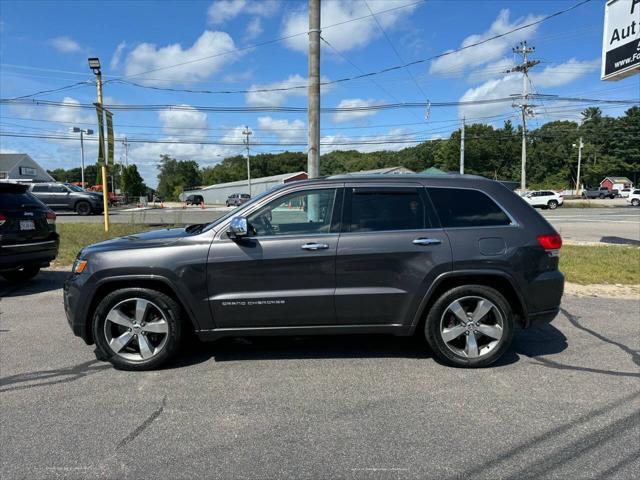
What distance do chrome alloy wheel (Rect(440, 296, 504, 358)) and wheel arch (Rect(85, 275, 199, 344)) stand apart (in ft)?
7.53

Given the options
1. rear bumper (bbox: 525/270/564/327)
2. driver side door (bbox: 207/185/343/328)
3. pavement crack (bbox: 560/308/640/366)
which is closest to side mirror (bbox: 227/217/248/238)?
driver side door (bbox: 207/185/343/328)

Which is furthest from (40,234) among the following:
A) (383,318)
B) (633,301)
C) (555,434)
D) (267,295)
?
(633,301)

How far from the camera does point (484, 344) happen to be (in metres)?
4.17

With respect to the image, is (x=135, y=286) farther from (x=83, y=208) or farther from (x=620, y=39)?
(x=83, y=208)

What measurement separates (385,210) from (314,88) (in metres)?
8.33

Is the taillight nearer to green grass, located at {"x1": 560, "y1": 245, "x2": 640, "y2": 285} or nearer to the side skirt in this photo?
the side skirt

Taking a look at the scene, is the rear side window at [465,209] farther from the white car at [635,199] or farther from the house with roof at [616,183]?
the house with roof at [616,183]

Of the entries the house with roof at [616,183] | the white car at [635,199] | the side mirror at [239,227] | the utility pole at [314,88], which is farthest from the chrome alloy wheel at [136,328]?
the house with roof at [616,183]

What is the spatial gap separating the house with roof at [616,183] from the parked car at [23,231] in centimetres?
9512

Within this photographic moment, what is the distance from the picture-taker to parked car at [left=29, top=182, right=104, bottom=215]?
1047 inches

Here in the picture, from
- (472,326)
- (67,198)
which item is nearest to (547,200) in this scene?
(67,198)

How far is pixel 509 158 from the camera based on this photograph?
110 meters

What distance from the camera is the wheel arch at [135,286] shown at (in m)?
3.99

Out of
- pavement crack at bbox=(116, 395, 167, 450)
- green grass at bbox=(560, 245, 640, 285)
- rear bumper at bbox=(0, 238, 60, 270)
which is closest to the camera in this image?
pavement crack at bbox=(116, 395, 167, 450)
